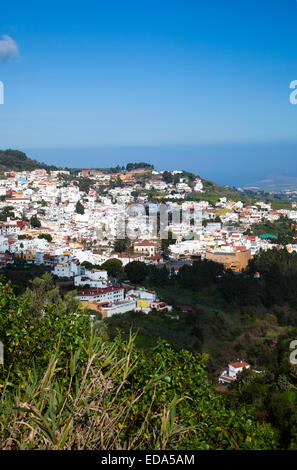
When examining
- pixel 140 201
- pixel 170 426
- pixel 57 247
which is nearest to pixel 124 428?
pixel 170 426

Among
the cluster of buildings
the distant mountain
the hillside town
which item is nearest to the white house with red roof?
the hillside town

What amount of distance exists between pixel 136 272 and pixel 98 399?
1321 centimetres

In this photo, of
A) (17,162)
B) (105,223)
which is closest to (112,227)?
(105,223)

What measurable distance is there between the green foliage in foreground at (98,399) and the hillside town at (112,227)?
915cm

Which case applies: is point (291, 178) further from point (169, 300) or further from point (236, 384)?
point (236, 384)

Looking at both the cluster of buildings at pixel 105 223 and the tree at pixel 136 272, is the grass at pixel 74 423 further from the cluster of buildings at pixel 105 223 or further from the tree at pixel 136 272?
the tree at pixel 136 272

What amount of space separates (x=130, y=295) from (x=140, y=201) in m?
18.8

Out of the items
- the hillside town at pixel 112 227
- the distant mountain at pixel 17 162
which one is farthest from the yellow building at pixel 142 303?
the distant mountain at pixel 17 162

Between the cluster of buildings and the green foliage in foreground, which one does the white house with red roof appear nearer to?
the cluster of buildings

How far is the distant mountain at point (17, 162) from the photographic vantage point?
3997 cm

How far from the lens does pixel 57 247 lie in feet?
61.5

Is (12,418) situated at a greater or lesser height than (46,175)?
lesser

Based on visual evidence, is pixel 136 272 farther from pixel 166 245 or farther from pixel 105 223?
pixel 105 223

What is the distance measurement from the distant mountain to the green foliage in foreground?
37.9 meters
